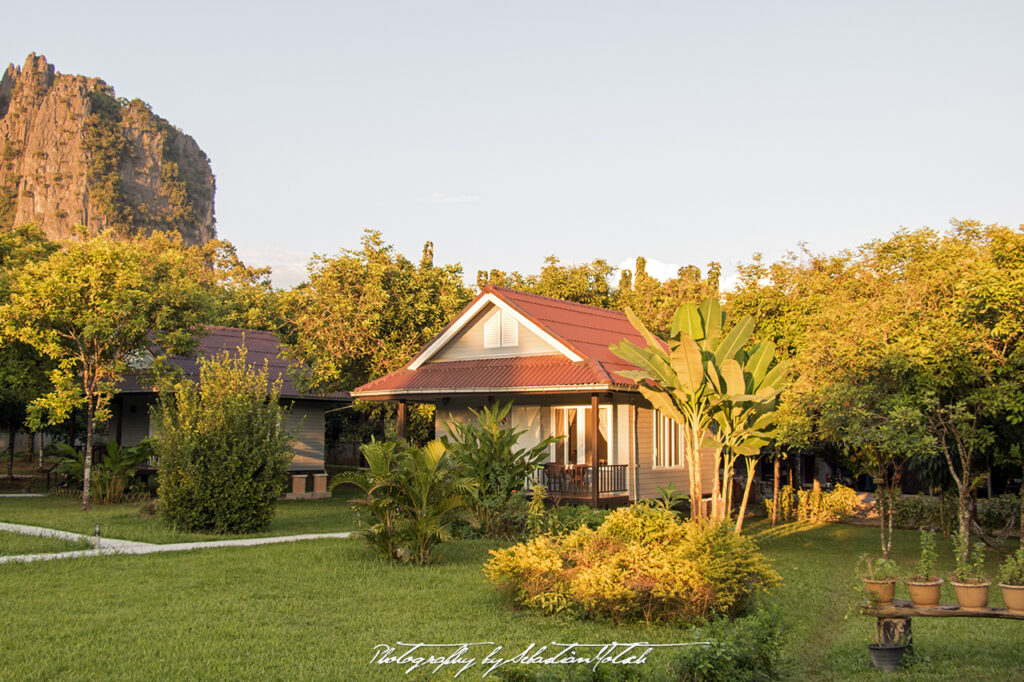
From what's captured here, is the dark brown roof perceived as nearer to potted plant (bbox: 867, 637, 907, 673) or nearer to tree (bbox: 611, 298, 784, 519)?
tree (bbox: 611, 298, 784, 519)

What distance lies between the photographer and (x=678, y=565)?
9672mm

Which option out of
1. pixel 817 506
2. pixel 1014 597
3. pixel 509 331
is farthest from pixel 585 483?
pixel 1014 597

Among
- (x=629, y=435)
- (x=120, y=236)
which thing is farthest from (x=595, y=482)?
(x=120, y=236)

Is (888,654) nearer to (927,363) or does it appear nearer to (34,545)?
(927,363)

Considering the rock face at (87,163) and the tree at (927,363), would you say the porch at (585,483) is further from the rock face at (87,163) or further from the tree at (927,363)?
the rock face at (87,163)

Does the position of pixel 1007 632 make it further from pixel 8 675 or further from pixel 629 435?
pixel 629 435

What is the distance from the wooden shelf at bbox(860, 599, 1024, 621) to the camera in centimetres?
749

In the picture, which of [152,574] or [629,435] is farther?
[629,435]

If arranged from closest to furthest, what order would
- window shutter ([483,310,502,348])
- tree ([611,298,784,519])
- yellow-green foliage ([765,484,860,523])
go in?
tree ([611,298,784,519]) < window shutter ([483,310,502,348]) < yellow-green foliage ([765,484,860,523])

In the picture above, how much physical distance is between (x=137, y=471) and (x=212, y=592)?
15785mm

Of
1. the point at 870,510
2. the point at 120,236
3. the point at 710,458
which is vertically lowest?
the point at 870,510

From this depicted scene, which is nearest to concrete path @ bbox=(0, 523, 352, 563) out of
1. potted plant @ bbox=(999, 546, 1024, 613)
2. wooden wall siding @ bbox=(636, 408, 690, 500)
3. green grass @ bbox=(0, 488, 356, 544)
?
green grass @ bbox=(0, 488, 356, 544)

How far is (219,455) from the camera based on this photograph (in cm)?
1661

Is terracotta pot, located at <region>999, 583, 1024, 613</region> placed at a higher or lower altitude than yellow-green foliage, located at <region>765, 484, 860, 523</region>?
higher
